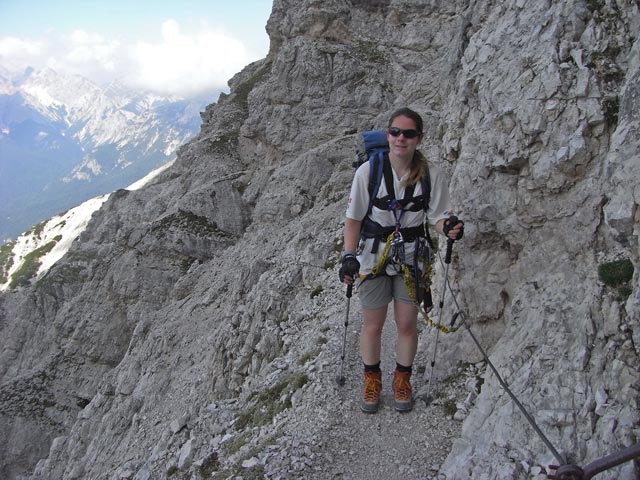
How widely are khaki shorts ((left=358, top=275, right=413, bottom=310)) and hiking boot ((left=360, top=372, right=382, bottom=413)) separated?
143cm

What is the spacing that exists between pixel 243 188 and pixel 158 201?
14.3 meters

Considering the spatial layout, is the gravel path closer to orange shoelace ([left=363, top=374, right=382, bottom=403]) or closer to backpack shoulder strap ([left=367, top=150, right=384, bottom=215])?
orange shoelace ([left=363, top=374, right=382, bottom=403])

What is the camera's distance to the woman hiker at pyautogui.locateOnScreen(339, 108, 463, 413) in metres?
7.16

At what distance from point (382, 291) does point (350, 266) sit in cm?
82

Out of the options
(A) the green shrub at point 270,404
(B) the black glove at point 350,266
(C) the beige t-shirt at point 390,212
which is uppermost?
(C) the beige t-shirt at point 390,212

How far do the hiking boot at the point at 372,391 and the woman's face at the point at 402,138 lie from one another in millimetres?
3943

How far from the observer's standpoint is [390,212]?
7.40m

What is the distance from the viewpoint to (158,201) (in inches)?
2125

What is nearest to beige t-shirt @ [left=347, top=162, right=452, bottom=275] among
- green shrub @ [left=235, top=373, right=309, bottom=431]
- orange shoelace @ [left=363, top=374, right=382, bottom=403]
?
orange shoelace @ [left=363, top=374, right=382, bottom=403]

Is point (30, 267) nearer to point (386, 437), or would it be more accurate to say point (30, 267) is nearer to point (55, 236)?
point (55, 236)

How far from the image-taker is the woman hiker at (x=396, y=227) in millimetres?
7164

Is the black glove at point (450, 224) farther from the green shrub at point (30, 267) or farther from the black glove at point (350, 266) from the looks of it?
the green shrub at point (30, 267)

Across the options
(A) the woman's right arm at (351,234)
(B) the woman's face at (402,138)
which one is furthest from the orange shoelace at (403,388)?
(B) the woman's face at (402,138)

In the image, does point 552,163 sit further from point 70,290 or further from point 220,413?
point 70,290
